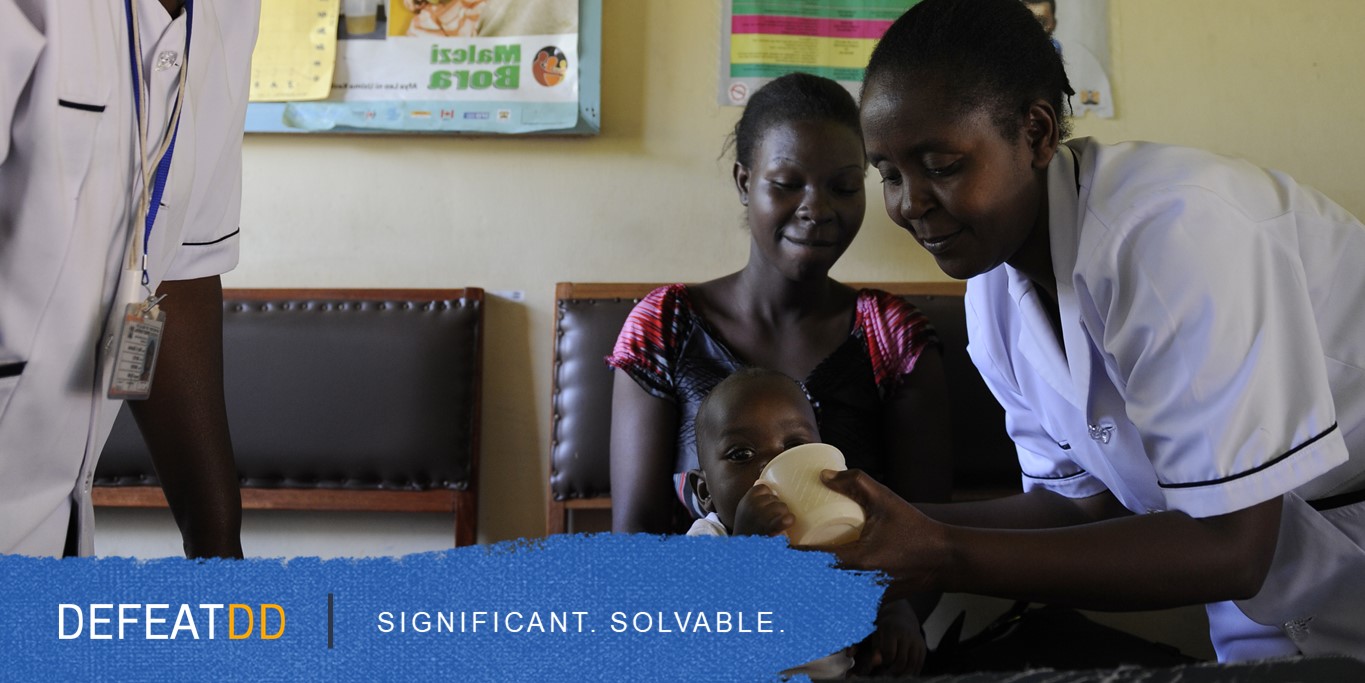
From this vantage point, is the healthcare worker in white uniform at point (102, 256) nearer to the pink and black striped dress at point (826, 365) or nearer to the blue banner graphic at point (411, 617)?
the blue banner graphic at point (411, 617)

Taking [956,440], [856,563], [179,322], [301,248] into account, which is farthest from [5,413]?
[956,440]

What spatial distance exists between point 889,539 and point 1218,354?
0.30 metres

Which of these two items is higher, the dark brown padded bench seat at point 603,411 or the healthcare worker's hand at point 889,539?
the healthcare worker's hand at point 889,539

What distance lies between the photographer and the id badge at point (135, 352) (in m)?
0.74

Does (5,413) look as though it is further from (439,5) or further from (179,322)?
(439,5)

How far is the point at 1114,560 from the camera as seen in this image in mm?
708

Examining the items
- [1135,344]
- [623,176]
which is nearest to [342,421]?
[623,176]

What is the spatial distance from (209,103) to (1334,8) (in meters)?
1.96

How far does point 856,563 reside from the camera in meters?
0.63

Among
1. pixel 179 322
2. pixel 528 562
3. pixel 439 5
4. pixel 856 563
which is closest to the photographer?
pixel 528 562

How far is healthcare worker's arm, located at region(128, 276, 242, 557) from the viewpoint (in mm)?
875

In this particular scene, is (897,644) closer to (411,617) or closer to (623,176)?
(411,617)

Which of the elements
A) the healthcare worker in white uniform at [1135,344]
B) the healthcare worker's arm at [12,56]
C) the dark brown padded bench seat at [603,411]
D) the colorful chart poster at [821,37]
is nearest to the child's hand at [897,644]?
the healthcare worker in white uniform at [1135,344]

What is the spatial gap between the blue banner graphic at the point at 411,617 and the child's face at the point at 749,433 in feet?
1.47
